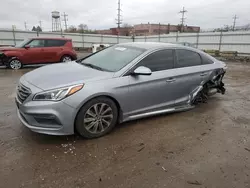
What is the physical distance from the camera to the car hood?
9.77 feet

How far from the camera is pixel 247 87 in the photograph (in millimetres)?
7004

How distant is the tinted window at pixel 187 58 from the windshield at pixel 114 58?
0.88 metres

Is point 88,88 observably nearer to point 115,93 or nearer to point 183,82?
point 115,93

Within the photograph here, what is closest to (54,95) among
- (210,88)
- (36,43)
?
(210,88)

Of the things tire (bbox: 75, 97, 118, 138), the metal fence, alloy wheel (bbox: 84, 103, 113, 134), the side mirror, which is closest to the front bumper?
tire (bbox: 75, 97, 118, 138)

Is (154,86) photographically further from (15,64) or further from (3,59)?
(3,59)

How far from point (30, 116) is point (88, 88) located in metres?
0.91

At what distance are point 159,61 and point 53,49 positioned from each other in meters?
8.46

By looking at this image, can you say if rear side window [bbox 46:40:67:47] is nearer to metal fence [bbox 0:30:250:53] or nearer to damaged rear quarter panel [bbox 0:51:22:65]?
damaged rear quarter panel [bbox 0:51:22:65]

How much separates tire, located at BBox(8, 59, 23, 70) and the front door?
857 cm

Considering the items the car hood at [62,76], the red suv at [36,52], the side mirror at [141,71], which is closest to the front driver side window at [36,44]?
the red suv at [36,52]

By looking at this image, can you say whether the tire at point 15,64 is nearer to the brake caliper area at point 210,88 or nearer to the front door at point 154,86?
the front door at point 154,86

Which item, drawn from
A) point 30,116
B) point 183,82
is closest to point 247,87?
point 183,82

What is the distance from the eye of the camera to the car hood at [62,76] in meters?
2.98
